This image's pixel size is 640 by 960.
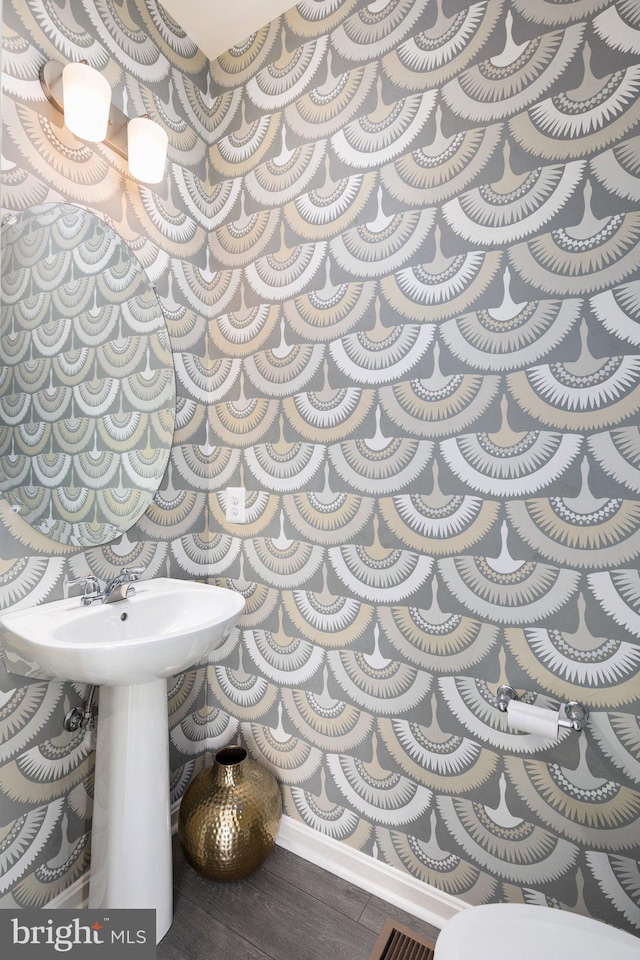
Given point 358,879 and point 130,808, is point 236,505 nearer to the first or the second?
point 130,808

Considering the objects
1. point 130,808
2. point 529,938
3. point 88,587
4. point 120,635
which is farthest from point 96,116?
point 529,938

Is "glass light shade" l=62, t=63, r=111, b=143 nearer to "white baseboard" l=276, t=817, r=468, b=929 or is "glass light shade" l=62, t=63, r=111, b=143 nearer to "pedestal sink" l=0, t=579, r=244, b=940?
"pedestal sink" l=0, t=579, r=244, b=940

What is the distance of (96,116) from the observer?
139 centimetres

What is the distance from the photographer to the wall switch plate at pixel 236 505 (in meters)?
1.79

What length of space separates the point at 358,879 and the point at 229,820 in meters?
0.43

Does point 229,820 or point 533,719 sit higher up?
point 533,719

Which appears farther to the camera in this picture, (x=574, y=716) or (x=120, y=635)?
(x=120, y=635)

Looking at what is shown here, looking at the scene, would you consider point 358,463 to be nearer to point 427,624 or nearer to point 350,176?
point 427,624

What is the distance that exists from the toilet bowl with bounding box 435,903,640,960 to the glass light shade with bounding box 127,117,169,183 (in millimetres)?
1989

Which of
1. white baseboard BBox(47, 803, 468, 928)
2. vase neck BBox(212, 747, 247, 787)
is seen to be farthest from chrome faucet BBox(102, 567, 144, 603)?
white baseboard BBox(47, 803, 468, 928)

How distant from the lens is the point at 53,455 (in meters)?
1.40

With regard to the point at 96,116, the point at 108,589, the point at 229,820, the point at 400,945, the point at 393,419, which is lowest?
the point at 400,945

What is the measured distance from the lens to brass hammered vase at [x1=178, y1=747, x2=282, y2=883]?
1.48 metres

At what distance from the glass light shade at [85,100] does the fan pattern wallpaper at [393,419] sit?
0.07m
